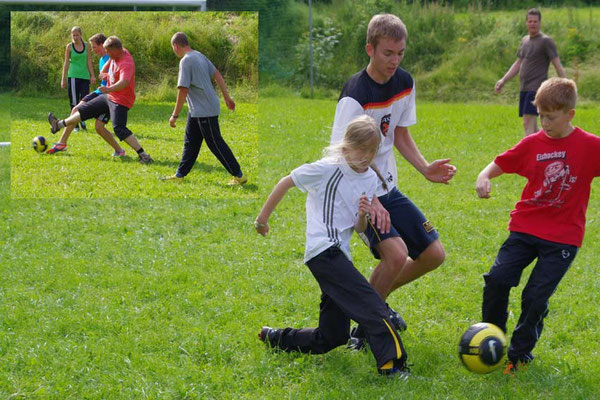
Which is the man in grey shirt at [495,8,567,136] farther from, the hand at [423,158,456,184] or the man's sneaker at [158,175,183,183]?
the hand at [423,158,456,184]

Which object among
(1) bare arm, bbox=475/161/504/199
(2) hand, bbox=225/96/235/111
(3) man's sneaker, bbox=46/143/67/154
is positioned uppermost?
(1) bare arm, bbox=475/161/504/199

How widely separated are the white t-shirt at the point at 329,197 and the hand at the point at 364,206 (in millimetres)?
24

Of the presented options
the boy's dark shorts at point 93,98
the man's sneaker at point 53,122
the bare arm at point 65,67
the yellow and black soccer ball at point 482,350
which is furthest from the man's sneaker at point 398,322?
the man's sneaker at point 53,122

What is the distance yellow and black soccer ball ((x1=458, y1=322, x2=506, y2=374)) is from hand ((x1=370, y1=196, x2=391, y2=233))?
2.40 feet

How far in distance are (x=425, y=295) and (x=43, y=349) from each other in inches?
103

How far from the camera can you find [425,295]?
5496 millimetres

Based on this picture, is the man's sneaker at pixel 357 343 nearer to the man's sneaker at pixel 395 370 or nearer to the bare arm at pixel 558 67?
the man's sneaker at pixel 395 370

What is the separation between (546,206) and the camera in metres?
4.21

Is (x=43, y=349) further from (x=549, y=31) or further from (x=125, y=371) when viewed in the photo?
(x=549, y=31)

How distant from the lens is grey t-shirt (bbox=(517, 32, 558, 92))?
36.1 feet

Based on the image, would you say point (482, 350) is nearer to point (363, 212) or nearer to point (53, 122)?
point (363, 212)

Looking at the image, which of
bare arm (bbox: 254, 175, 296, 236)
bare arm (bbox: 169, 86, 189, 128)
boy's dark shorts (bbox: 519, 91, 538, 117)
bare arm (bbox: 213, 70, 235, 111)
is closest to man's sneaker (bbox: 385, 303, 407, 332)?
bare arm (bbox: 254, 175, 296, 236)

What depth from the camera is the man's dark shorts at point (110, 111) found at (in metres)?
6.79

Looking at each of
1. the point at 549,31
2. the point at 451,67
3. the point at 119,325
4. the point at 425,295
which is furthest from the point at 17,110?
the point at 549,31
